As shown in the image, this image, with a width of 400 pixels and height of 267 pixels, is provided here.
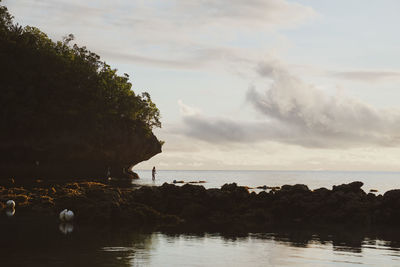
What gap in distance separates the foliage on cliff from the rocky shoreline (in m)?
50.6

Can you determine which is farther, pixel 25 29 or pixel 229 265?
pixel 25 29

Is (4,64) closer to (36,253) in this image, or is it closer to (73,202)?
(73,202)

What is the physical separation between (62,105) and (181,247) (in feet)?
234

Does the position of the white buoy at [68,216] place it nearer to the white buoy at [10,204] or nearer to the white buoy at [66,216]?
the white buoy at [66,216]

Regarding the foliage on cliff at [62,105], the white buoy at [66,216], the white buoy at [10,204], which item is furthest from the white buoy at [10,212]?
the foliage on cliff at [62,105]

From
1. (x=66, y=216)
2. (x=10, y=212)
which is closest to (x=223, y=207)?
(x=66, y=216)

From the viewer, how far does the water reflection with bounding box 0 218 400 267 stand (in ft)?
67.3

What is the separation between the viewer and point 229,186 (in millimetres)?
37406

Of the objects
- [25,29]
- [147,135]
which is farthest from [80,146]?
[25,29]

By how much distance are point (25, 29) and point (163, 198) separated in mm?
69507

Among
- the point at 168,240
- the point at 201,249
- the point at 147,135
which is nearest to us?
the point at 201,249

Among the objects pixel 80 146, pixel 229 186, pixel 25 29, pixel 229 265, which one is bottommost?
pixel 229 265

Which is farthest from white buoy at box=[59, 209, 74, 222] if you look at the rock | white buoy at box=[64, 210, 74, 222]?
the rock

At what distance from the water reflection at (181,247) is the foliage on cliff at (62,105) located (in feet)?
193
